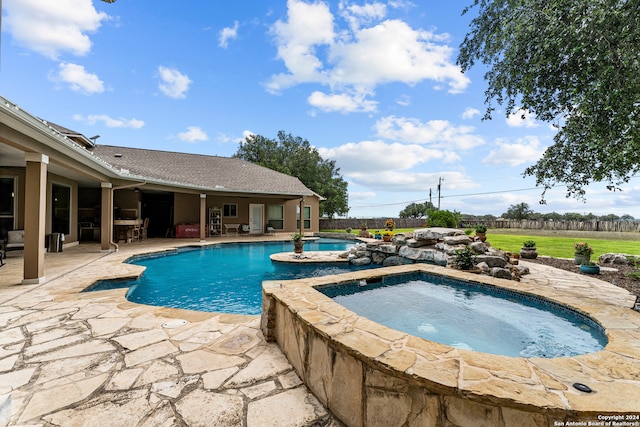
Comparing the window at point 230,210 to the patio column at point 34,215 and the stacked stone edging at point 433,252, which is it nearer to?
the stacked stone edging at point 433,252

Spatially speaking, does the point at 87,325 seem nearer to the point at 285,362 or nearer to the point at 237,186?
the point at 285,362

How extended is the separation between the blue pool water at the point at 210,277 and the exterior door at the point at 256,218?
566 centimetres

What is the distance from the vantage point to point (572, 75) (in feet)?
15.3

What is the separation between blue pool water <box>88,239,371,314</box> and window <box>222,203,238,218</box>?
16.8 feet

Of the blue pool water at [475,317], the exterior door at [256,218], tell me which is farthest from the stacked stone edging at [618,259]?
the exterior door at [256,218]

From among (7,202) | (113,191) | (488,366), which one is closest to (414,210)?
(113,191)

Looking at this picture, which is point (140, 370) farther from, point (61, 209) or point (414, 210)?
point (414, 210)

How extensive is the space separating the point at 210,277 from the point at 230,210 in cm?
→ 1027

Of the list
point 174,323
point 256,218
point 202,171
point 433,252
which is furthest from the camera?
point 256,218

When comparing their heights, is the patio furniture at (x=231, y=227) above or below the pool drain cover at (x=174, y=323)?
above

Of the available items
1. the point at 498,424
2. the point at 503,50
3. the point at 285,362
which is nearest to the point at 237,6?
the point at 503,50

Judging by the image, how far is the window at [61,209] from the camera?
1005 centimetres

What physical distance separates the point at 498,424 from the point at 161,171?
15.5 metres

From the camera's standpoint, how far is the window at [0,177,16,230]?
8.54m
